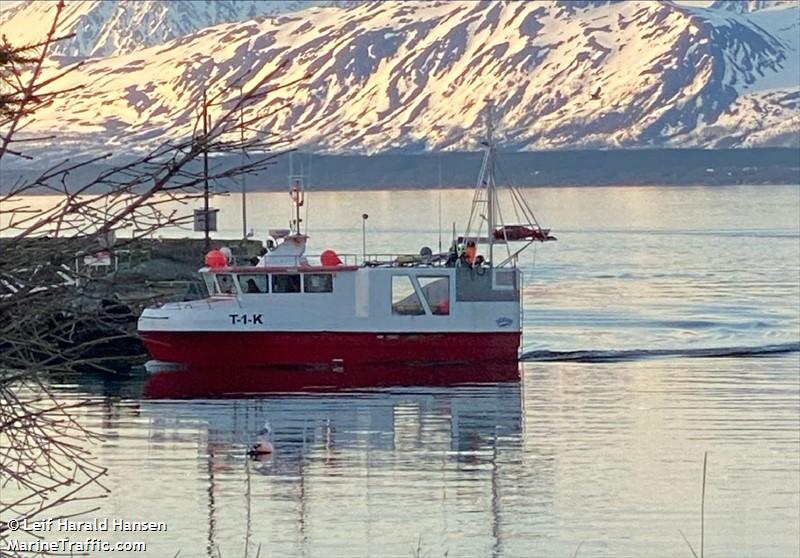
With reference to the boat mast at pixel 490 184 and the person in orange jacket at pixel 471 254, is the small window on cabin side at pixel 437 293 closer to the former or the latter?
the person in orange jacket at pixel 471 254

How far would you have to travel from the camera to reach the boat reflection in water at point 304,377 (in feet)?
102

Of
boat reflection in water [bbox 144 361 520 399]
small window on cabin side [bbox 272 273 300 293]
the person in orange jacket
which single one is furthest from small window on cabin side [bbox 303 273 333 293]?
the person in orange jacket

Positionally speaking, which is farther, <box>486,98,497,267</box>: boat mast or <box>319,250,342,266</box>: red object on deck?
<box>486,98,497,267</box>: boat mast

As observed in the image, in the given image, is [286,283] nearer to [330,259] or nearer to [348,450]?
[330,259]

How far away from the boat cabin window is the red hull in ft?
2.52

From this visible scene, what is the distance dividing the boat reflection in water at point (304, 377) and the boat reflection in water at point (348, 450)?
0.12 ft

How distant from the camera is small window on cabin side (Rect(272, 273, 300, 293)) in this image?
32.5m

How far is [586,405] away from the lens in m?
29.2

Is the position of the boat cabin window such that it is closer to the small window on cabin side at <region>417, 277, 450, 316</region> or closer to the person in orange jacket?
the small window on cabin side at <region>417, 277, 450, 316</region>

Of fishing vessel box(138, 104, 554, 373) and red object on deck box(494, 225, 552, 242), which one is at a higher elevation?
red object on deck box(494, 225, 552, 242)

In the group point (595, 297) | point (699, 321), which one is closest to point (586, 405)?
point (699, 321)

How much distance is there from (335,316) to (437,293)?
6.12 ft

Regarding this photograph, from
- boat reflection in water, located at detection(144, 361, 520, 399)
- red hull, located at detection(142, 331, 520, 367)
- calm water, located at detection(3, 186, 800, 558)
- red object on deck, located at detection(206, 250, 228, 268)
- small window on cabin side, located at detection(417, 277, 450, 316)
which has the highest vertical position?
red object on deck, located at detection(206, 250, 228, 268)

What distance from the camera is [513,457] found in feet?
78.2
